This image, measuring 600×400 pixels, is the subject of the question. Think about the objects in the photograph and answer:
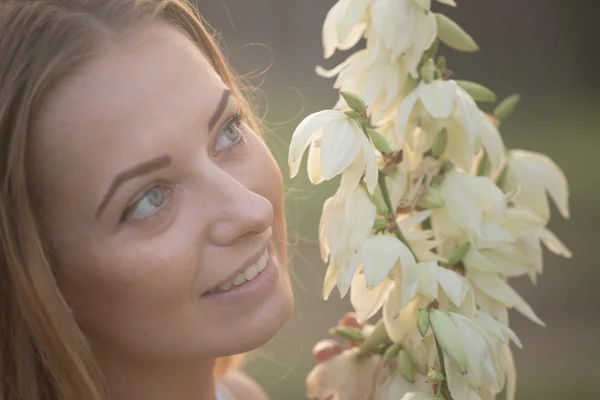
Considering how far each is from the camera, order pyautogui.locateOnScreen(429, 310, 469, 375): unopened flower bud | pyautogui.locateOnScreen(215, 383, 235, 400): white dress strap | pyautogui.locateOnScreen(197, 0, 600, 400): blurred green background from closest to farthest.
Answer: pyautogui.locateOnScreen(429, 310, 469, 375): unopened flower bud, pyautogui.locateOnScreen(215, 383, 235, 400): white dress strap, pyautogui.locateOnScreen(197, 0, 600, 400): blurred green background

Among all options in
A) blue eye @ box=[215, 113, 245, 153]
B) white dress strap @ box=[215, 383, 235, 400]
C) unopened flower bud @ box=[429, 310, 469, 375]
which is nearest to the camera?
unopened flower bud @ box=[429, 310, 469, 375]

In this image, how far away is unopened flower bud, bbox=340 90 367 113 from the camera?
718 millimetres

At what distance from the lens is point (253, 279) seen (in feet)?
2.52

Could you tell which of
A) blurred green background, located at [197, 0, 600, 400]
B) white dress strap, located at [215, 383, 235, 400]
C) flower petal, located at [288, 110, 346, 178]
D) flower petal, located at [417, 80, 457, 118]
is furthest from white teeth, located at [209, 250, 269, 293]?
blurred green background, located at [197, 0, 600, 400]

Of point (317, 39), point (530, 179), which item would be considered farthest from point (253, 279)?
point (317, 39)

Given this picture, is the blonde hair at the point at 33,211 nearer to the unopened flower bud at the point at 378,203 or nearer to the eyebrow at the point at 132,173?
the eyebrow at the point at 132,173

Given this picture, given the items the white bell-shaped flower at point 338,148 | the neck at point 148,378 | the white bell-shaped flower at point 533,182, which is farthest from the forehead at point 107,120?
the white bell-shaped flower at point 533,182

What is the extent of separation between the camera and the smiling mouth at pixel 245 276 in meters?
0.75

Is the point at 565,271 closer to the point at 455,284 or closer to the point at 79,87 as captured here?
the point at 455,284

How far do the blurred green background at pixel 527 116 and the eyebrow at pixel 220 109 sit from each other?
1.26 m

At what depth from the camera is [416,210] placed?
0.81 metres

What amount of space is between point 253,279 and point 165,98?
0.19m

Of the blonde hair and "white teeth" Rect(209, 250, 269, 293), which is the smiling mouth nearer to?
"white teeth" Rect(209, 250, 269, 293)

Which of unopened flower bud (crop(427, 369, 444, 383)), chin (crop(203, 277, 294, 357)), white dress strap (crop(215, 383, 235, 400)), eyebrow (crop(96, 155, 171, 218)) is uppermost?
eyebrow (crop(96, 155, 171, 218))
